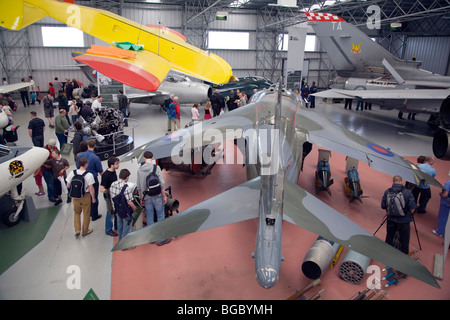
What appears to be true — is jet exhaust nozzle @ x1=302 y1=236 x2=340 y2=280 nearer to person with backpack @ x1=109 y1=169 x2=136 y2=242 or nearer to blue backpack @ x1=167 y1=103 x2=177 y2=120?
person with backpack @ x1=109 y1=169 x2=136 y2=242

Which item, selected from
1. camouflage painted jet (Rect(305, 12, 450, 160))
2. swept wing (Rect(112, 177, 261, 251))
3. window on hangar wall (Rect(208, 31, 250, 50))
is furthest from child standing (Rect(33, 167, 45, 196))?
window on hangar wall (Rect(208, 31, 250, 50))

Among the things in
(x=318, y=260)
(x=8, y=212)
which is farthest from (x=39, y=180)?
(x=318, y=260)

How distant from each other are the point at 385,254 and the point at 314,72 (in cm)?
2859

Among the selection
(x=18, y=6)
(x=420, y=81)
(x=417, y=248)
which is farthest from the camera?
(x=420, y=81)

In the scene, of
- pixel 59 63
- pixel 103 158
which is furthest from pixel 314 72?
pixel 103 158

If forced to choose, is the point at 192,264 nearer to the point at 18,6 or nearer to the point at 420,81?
the point at 18,6

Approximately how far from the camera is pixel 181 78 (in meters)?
17.9

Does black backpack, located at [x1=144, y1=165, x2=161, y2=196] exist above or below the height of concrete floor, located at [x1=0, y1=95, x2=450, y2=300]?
above

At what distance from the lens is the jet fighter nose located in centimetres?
325

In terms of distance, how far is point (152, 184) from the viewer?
5.42 m

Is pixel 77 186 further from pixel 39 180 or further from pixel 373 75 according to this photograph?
pixel 373 75

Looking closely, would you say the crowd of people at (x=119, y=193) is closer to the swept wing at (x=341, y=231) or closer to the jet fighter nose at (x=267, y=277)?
the swept wing at (x=341, y=231)

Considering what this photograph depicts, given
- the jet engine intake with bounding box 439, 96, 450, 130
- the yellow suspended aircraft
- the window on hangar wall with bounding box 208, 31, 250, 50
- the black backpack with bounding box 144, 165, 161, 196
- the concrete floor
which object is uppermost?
the window on hangar wall with bounding box 208, 31, 250, 50

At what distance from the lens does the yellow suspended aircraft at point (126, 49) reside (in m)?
3.28
